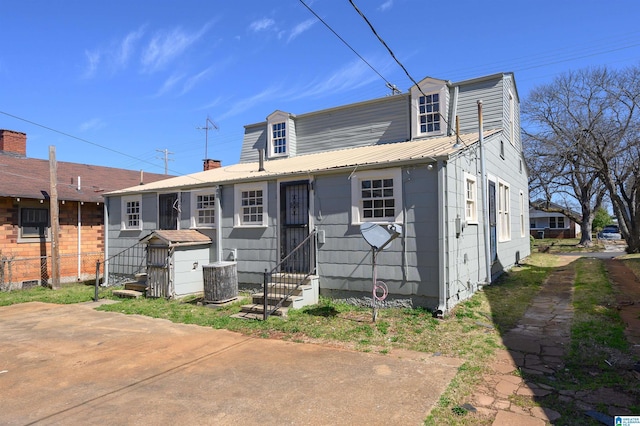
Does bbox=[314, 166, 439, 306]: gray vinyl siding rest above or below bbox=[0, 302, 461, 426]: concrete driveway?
above

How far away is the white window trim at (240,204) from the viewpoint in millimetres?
10281

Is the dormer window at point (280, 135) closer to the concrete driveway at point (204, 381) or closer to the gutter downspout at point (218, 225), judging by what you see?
the gutter downspout at point (218, 225)

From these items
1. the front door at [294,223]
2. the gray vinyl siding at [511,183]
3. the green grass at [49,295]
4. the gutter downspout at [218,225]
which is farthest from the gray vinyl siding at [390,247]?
the green grass at [49,295]

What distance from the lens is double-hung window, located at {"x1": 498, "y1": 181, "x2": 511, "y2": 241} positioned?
1232 cm

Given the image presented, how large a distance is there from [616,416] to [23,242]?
16388 millimetres

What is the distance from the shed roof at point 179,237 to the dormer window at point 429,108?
7131mm

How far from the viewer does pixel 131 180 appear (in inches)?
768

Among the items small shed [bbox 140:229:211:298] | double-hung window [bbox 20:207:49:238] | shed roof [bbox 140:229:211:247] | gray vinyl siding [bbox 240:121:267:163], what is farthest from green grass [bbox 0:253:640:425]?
gray vinyl siding [bbox 240:121:267:163]

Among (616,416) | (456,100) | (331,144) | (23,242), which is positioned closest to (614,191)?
(456,100)

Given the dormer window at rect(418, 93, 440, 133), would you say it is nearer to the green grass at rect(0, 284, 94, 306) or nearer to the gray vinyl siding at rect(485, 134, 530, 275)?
the gray vinyl siding at rect(485, 134, 530, 275)

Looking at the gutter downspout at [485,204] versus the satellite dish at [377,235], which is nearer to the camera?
the satellite dish at [377,235]

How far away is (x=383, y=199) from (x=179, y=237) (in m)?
5.76

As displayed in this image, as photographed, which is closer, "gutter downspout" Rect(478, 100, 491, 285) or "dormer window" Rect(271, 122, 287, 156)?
"gutter downspout" Rect(478, 100, 491, 285)

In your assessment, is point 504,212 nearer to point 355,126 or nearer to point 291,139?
point 355,126
